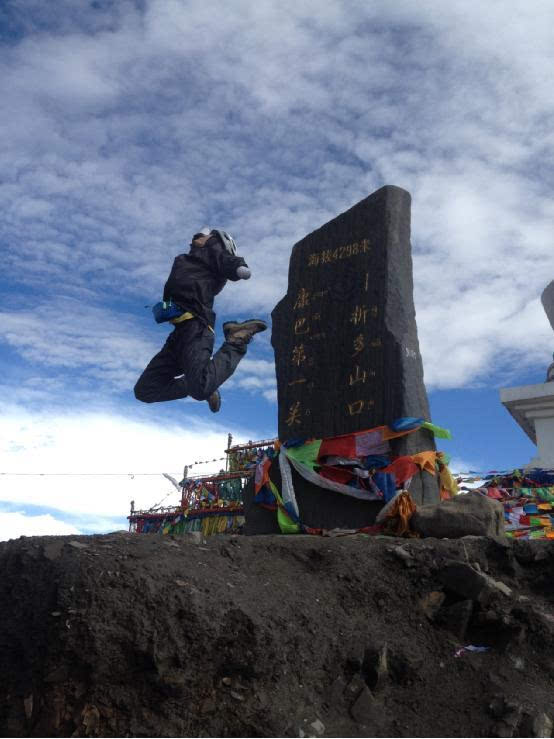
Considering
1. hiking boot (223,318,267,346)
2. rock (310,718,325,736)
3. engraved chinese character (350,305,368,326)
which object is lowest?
rock (310,718,325,736)

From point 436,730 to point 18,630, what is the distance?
187 cm

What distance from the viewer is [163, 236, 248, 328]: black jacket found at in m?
5.79

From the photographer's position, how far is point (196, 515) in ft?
63.4

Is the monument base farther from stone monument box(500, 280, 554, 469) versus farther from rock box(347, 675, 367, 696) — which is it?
stone monument box(500, 280, 554, 469)

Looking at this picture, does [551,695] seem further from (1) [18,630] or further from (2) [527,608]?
(1) [18,630]

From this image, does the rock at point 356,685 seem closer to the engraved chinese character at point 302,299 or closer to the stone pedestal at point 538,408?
the engraved chinese character at point 302,299

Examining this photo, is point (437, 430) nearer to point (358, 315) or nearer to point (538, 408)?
point (358, 315)

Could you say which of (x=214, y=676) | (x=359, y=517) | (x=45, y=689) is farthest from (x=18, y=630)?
(x=359, y=517)

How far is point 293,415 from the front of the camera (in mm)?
6895

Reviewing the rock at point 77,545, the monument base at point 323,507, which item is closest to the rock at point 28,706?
the rock at point 77,545

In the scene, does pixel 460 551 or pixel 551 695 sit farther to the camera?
pixel 460 551

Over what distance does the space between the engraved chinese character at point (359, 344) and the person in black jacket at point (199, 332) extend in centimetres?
122

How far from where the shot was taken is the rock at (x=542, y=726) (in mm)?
2896

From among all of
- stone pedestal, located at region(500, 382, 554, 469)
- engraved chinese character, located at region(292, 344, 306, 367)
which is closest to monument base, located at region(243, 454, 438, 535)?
engraved chinese character, located at region(292, 344, 306, 367)
